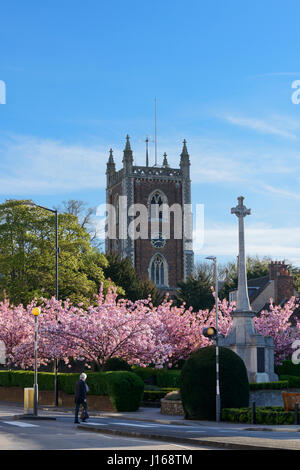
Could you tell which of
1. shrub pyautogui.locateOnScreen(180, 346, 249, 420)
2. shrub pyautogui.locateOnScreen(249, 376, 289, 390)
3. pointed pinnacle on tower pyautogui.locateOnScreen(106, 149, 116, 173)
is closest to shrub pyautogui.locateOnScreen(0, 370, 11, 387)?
shrub pyautogui.locateOnScreen(249, 376, 289, 390)

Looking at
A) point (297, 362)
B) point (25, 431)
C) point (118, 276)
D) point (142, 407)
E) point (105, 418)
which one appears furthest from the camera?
point (118, 276)

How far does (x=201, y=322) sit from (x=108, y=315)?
12.4m

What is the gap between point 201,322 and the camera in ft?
159

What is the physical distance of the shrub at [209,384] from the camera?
25.8m

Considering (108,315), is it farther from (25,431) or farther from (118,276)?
(118,276)

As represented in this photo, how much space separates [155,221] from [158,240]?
2665 mm

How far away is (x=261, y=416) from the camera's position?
24109 mm

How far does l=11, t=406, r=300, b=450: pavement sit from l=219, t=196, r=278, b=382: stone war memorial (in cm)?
729

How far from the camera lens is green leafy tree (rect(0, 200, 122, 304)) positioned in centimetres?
5038

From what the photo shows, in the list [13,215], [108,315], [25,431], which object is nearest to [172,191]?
[13,215]

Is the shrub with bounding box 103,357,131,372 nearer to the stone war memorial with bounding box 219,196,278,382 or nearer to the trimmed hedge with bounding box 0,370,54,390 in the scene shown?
the trimmed hedge with bounding box 0,370,54,390

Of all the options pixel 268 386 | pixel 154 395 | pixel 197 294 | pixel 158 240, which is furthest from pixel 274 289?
pixel 268 386

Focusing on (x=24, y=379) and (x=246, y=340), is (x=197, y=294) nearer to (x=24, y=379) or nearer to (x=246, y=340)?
(x=24, y=379)
